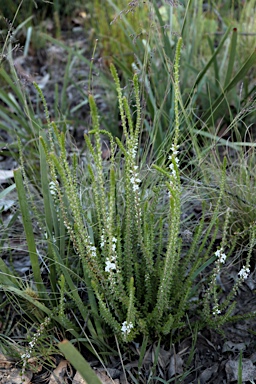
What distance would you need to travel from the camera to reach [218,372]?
1597mm

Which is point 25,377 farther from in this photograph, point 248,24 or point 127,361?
point 248,24

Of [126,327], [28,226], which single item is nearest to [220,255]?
[126,327]

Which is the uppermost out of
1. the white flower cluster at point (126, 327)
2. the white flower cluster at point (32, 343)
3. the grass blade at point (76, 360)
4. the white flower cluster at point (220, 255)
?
the grass blade at point (76, 360)

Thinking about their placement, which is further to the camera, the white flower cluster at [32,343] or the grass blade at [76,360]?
the white flower cluster at [32,343]

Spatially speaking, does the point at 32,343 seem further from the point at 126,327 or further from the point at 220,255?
the point at 220,255

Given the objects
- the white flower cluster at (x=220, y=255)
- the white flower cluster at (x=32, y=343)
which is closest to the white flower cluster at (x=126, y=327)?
the white flower cluster at (x=32, y=343)

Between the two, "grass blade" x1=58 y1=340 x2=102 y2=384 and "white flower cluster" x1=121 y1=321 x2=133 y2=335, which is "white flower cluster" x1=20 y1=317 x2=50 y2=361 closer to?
"white flower cluster" x1=121 y1=321 x2=133 y2=335

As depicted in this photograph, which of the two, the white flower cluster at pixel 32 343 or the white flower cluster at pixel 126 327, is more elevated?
the white flower cluster at pixel 126 327

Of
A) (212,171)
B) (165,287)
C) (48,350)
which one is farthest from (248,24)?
(48,350)

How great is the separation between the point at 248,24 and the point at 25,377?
2519mm

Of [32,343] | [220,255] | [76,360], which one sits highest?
[76,360]

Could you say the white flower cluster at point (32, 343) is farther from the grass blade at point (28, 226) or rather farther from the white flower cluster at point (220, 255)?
the white flower cluster at point (220, 255)

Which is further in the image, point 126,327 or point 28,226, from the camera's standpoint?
point 28,226

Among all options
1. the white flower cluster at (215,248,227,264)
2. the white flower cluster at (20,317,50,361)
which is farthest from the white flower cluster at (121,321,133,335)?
the white flower cluster at (215,248,227,264)
